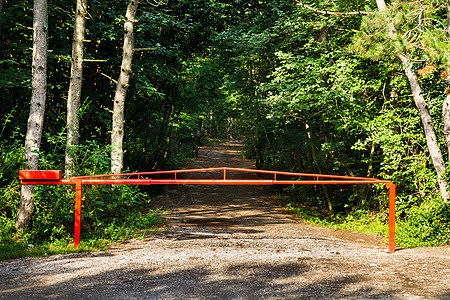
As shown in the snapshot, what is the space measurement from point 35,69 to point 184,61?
27.5 feet

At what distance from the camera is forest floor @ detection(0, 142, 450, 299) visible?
5.30 meters

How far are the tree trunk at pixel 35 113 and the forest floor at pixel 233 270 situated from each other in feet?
6.62

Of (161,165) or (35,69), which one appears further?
(161,165)

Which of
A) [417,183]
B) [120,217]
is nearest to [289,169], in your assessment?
[417,183]

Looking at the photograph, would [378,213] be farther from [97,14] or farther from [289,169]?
[97,14]

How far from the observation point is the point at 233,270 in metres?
6.38

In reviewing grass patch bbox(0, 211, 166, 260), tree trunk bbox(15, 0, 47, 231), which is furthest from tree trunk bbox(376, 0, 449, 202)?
tree trunk bbox(15, 0, 47, 231)

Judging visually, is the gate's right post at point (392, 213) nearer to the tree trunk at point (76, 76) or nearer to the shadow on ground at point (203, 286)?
the shadow on ground at point (203, 286)

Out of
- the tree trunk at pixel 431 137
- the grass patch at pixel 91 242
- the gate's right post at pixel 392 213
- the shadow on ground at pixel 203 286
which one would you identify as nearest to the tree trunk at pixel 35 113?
the grass patch at pixel 91 242

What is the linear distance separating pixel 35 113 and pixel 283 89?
A: 705 cm

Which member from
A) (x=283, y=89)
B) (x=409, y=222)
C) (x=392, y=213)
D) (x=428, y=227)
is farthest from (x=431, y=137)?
(x=283, y=89)

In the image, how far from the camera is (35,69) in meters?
9.23

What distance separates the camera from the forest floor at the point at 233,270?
5301 millimetres

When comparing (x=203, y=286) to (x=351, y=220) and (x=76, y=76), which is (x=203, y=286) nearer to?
(x=76, y=76)
